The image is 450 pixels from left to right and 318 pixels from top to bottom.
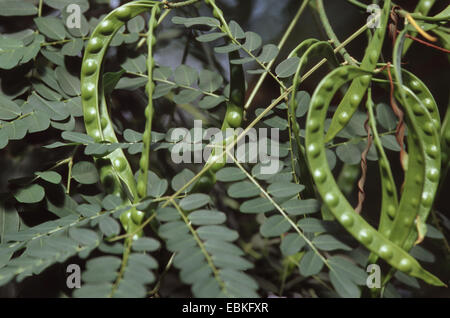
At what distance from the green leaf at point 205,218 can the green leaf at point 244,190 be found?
2.2 inches

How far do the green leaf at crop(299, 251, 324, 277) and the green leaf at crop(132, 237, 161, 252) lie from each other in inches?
7.9

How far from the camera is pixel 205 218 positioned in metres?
0.58

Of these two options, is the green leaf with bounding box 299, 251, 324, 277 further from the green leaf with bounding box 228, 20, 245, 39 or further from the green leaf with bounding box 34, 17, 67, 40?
the green leaf with bounding box 34, 17, 67, 40

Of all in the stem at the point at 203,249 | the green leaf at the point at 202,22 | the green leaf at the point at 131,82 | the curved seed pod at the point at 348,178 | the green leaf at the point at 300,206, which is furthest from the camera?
the curved seed pod at the point at 348,178

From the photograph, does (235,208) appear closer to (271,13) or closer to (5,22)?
(5,22)

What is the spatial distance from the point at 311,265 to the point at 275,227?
2.9 inches

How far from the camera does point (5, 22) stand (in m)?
0.94

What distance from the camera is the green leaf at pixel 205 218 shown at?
58 cm

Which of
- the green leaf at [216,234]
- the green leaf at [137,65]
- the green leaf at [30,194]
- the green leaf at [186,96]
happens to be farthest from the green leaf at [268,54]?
the green leaf at [30,194]

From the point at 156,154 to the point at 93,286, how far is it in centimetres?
56

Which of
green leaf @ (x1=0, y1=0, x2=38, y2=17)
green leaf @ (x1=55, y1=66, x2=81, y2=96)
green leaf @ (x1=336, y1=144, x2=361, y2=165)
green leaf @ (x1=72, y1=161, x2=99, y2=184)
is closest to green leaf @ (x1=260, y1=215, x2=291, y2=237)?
green leaf @ (x1=336, y1=144, x2=361, y2=165)

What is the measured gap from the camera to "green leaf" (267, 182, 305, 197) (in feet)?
2.06

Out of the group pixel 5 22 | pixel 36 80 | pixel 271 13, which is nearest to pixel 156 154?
pixel 36 80

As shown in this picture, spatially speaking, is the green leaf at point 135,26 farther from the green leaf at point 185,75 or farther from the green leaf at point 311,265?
the green leaf at point 311,265
